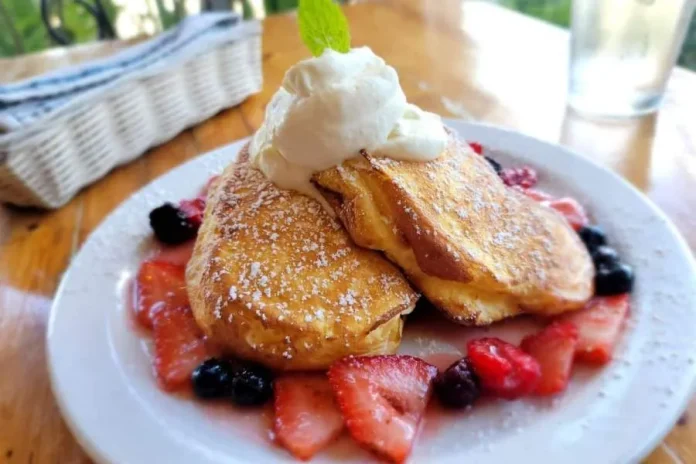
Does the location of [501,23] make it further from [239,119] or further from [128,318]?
[128,318]

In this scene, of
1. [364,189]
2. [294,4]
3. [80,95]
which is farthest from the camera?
[294,4]

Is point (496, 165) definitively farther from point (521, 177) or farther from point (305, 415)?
point (305, 415)

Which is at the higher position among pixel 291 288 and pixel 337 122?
pixel 337 122

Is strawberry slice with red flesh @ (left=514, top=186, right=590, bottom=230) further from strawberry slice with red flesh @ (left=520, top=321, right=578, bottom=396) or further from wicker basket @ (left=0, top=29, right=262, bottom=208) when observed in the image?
wicker basket @ (left=0, top=29, right=262, bottom=208)

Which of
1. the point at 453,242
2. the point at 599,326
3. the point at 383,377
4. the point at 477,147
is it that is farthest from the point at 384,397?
the point at 477,147

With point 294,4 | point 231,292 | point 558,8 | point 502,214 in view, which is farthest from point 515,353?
point 294,4

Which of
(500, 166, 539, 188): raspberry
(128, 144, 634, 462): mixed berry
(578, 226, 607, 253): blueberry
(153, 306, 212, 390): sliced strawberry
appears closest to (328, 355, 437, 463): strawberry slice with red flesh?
(128, 144, 634, 462): mixed berry
